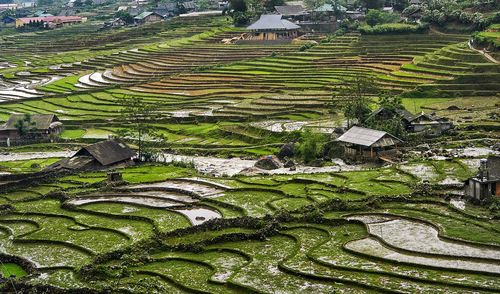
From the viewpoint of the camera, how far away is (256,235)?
28.3 metres

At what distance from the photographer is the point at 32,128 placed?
54406 millimetres

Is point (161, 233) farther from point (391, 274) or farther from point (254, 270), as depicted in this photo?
point (391, 274)

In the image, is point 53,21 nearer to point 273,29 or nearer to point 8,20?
point 8,20

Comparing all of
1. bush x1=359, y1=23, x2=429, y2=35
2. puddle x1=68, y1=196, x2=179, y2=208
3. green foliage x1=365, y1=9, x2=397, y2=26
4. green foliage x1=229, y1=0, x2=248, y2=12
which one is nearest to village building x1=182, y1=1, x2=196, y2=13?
green foliage x1=229, y1=0, x2=248, y2=12

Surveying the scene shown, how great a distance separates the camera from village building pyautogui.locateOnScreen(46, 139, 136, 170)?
42812 millimetres

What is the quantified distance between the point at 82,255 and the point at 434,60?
3783 centimetres

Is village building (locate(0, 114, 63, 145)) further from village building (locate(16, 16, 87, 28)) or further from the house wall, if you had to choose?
village building (locate(16, 16, 87, 28))

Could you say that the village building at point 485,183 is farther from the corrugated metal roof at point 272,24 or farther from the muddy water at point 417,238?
the corrugated metal roof at point 272,24

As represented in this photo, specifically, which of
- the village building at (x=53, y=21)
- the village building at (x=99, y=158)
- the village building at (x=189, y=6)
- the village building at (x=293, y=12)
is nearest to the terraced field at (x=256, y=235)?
the village building at (x=99, y=158)

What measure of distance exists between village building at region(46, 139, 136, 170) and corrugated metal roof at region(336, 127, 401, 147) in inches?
450

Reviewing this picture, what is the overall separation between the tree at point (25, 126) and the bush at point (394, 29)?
3094 centimetres

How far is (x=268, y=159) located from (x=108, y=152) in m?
8.66

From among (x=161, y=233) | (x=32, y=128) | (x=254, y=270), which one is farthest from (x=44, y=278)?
(x=32, y=128)

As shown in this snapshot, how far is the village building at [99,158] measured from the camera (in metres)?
42.8
